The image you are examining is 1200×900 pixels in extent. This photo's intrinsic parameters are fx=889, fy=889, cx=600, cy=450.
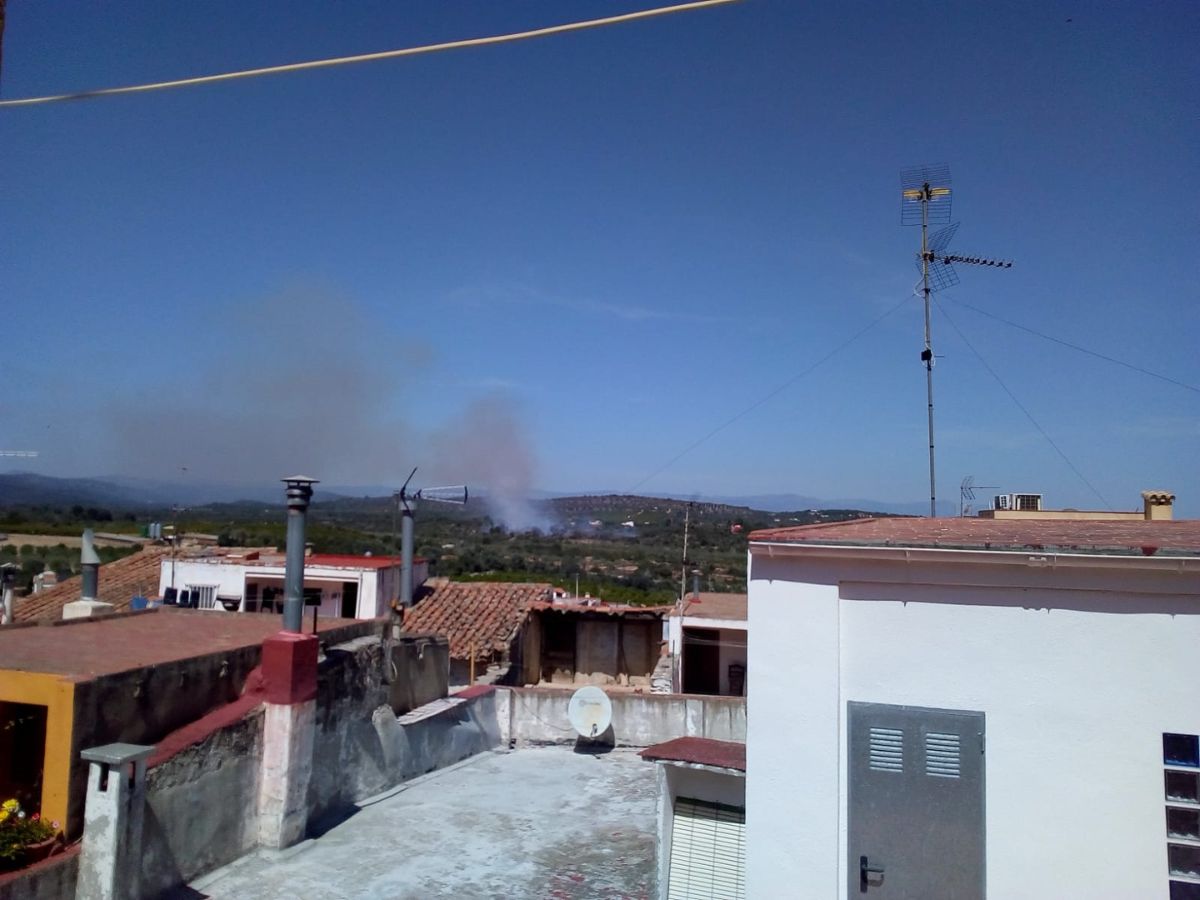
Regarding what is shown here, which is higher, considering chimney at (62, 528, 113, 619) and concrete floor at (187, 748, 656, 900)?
chimney at (62, 528, 113, 619)

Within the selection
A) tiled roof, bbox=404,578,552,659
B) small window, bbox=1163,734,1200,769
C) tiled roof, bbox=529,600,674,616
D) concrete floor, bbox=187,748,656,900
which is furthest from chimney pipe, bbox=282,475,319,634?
tiled roof, bbox=529,600,674,616

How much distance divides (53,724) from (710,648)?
1405 centimetres

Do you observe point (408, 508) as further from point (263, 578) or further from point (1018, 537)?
point (1018, 537)

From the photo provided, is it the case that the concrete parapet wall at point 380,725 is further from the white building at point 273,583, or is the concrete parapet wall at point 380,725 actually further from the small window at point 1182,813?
the white building at point 273,583

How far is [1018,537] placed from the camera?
6062mm

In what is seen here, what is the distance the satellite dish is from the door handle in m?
8.74

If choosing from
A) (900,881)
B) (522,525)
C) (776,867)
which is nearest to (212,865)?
(776,867)

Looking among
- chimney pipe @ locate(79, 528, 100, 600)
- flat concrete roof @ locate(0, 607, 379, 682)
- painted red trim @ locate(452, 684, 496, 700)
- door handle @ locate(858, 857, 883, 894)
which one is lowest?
painted red trim @ locate(452, 684, 496, 700)

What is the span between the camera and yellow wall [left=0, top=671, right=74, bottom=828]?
704cm

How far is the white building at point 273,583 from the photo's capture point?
22688 mm

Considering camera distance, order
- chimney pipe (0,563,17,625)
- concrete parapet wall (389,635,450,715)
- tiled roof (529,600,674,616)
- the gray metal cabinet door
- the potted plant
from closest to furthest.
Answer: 1. the gray metal cabinet door
2. the potted plant
3. concrete parapet wall (389,635,450,715)
4. chimney pipe (0,563,17,625)
5. tiled roof (529,600,674,616)

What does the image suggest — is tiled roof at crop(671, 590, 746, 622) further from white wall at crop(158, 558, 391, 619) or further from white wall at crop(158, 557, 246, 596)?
white wall at crop(158, 557, 246, 596)

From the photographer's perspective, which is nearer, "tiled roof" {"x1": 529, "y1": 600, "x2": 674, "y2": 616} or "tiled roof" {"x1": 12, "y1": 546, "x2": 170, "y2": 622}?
"tiled roof" {"x1": 12, "y1": 546, "x2": 170, "y2": 622}

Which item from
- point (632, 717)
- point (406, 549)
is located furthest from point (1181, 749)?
point (406, 549)
